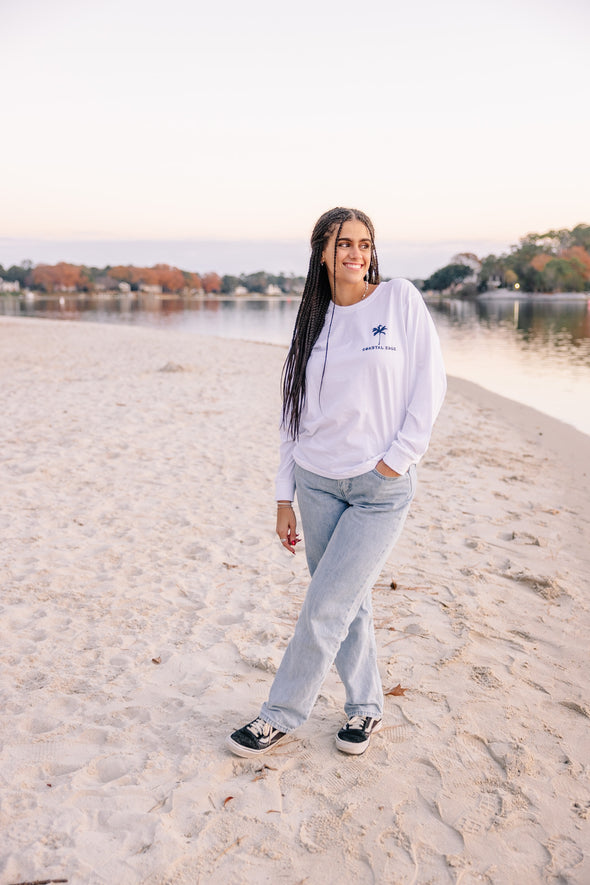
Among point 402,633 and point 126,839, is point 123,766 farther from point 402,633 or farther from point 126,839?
point 402,633

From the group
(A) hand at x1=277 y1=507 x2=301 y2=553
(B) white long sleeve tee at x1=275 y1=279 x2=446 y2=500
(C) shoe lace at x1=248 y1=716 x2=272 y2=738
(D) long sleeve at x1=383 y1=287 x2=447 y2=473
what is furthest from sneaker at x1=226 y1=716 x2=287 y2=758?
(D) long sleeve at x1=383 y1=287 x2=447 y2=473

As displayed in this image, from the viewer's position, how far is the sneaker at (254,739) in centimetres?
260

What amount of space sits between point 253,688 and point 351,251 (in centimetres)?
209

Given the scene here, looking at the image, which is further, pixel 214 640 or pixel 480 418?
pixel 480 418

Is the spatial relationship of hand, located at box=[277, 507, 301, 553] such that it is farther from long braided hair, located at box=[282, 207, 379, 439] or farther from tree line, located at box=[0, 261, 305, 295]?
tree line, located at box=[0, 261, 305, 295]

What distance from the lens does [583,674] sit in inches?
134

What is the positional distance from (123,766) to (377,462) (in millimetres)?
1568

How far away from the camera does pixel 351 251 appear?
2.38 meters

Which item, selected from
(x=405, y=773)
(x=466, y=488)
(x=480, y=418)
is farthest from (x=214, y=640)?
(x=480, y=418)

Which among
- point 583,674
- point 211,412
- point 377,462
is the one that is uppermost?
point 377,462

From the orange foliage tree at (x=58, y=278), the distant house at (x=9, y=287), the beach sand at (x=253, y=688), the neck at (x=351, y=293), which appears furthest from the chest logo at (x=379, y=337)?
the orange foliage tree at (x=58, y=278)

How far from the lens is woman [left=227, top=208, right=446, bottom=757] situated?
2.28 meters

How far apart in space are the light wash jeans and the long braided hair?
27cm

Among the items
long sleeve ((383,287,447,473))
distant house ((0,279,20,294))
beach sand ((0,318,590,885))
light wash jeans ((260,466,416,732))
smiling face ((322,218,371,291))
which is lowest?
beach sand ((0,318,590,885))
